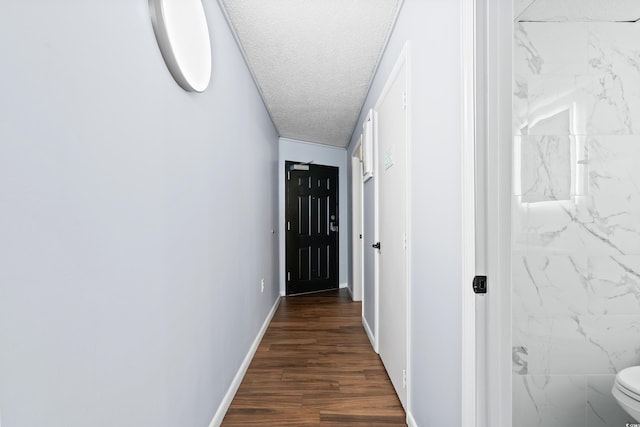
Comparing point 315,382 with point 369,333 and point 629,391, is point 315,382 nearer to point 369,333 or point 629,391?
point 369,333

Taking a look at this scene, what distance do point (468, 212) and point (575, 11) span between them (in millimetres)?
1418

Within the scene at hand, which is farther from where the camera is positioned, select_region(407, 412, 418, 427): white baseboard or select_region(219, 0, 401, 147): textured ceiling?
select_region(219, 0, 401, 147): textured ceiling

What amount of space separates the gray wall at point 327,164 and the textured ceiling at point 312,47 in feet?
3.83

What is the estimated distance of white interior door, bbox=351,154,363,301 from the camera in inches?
176

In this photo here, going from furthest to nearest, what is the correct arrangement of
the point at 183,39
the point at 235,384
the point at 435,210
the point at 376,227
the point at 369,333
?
1. the point at 369,333
2. the point at 376,227
3. the point at 235,384
4. the point at 435,210
5. the point at 183,39

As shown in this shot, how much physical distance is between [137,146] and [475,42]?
42.7 inches

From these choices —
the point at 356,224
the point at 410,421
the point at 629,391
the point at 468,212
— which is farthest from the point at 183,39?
the point at 356,224

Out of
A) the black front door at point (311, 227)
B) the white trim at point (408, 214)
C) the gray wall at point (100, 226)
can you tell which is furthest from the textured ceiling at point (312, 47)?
the black front door at point (311, 227)

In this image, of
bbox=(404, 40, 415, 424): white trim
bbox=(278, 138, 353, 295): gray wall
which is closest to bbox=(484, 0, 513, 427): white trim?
bbox=(404, 40, 415, 424): white trim

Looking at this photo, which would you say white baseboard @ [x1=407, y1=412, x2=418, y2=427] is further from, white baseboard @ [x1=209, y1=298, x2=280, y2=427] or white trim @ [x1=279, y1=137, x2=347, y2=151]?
white trim @ [x1=279, y1=137, x2=347, y2=151]

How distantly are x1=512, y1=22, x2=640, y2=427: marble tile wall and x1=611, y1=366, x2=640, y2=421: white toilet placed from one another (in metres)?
0.24

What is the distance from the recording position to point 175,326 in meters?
1.26

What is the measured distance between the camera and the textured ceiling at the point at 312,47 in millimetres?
1958

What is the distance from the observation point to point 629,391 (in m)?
1.35
